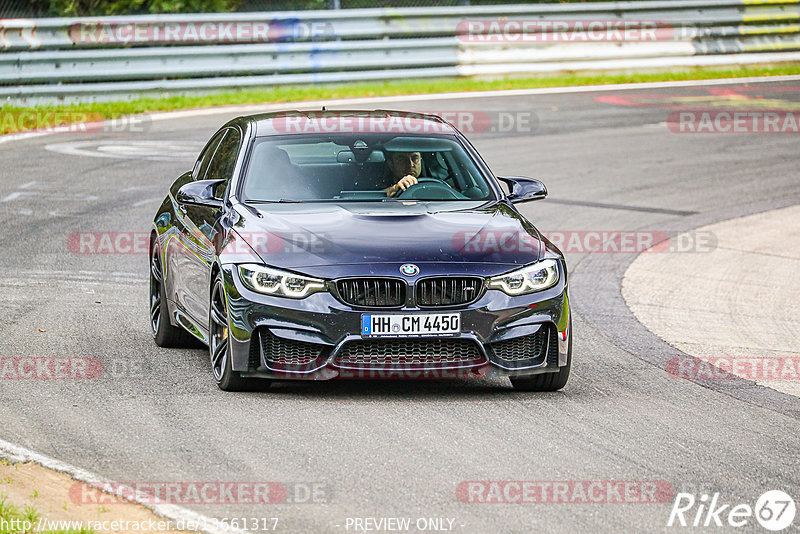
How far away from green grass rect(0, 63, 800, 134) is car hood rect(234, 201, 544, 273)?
13.5 metres

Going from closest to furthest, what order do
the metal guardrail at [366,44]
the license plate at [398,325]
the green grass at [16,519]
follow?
the green grass at [16,519]
the license plate at [398,325]
the metal guardrail at [366,44]

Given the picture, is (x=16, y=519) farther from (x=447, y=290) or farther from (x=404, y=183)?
(x=404, y=183)

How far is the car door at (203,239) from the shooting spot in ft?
27.3

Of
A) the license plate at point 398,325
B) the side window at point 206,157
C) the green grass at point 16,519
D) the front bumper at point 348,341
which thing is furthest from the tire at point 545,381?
the green grass at point 16,519

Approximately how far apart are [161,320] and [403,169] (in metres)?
1.93

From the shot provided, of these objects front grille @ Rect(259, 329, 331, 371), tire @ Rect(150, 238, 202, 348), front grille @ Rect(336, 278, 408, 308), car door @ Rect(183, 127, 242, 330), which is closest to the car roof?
car door @ Rect(183, 127, 242, 330)

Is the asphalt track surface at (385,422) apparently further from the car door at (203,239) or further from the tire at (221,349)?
the car door at (203,239)

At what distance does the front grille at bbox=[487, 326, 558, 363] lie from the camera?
25.5 feet

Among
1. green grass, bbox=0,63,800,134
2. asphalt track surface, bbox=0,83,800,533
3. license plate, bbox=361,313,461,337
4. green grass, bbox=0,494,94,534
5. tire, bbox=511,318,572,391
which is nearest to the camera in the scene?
green grass, bbox=0,494,94,534

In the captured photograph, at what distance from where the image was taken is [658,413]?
301 inches

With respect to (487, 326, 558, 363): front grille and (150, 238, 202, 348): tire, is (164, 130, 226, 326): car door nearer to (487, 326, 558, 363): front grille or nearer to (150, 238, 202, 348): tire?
(150, 238, 202, 348): tire

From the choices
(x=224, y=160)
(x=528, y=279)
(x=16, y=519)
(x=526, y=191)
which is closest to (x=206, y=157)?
(x=224, y=160)

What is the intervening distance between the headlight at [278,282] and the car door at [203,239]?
573mm

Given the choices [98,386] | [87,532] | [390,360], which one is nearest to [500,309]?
[390,360]
